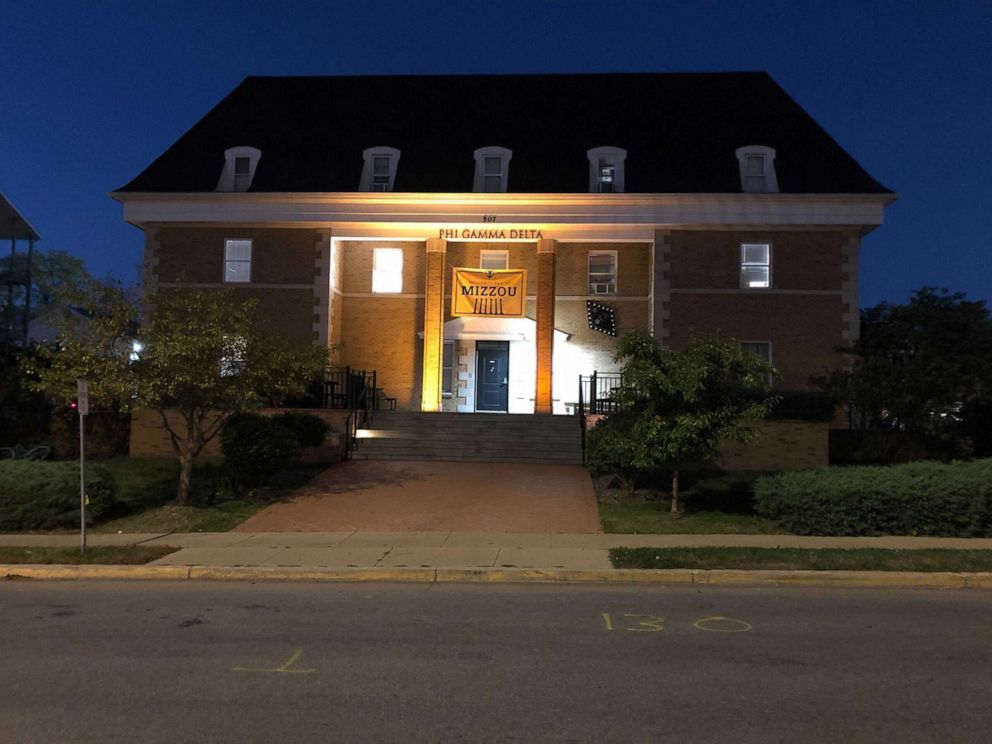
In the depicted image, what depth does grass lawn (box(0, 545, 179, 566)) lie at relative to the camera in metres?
11.0

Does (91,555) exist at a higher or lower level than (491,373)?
lower

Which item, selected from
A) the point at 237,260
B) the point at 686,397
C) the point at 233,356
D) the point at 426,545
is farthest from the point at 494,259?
the point at 426,545

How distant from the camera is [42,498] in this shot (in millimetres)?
13562

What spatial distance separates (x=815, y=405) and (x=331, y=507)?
11.6 meters

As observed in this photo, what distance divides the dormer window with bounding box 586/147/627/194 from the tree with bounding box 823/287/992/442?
8.85 meters

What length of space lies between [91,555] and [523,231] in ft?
57.2

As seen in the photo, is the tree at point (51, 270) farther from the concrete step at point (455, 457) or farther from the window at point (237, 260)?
the concrete step at point (455, 457)

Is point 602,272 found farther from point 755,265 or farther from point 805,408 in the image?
point 805,408

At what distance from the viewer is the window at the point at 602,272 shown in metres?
27.7

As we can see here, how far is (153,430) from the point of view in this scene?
70.1 ft

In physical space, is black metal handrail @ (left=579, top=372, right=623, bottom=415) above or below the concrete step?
above

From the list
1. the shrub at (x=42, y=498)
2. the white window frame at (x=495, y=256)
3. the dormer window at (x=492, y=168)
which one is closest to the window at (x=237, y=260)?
the white window frame at (x=495, y=256)

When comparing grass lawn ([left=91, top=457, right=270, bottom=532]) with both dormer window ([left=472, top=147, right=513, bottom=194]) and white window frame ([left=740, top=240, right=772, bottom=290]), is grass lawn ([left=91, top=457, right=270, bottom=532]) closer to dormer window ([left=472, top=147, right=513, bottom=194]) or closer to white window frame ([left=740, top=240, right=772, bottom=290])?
dormer window ([left=472, top=147, right=513, bottom=194])

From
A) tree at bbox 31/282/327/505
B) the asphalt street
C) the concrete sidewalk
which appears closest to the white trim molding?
tree at bbox 31/282/327/505
